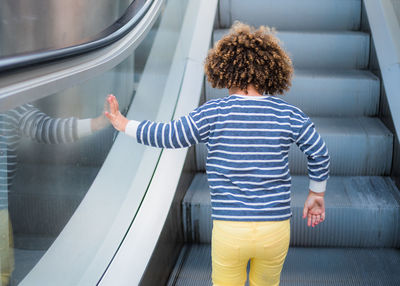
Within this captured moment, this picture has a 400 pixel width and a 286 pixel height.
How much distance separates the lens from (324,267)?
2.08 meters

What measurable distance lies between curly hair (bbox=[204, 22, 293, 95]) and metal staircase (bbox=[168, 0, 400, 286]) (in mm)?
650

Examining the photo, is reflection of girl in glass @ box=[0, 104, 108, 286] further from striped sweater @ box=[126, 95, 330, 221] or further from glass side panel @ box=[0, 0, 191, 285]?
striped sweater @ box=[126, 95, 330, 221]

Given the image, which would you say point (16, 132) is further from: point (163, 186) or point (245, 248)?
point (163, 186)

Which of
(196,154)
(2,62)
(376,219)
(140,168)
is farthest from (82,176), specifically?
(376,219)

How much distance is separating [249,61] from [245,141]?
244mm

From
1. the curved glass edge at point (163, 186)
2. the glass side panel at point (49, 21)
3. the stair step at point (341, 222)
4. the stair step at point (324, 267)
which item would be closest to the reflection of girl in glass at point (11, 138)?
the curved glass edge at point (163, 186)

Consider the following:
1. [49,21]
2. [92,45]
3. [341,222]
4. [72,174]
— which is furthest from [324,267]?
[49,21]

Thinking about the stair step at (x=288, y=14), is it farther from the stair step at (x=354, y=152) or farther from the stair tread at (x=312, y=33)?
the stair step at (x=354, y=152)

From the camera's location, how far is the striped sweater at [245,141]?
1.38m

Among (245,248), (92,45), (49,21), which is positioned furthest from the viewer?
(49,21)

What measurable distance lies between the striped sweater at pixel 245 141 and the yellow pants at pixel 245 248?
28 mm

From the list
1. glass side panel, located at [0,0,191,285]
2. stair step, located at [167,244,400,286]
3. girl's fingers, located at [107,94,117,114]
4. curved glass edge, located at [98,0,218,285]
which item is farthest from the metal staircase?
girl's fingers, located at [107,94,117,114]

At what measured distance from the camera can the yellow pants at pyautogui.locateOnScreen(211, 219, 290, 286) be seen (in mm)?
1402

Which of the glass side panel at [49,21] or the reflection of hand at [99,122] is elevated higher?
the glass side panel at [49,21]
